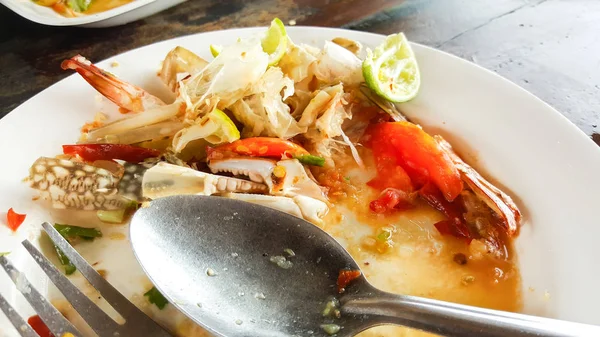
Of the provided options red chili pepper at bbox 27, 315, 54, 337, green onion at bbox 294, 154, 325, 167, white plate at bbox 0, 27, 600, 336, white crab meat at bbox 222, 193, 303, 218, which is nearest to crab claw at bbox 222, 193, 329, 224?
white crab meat at bbox 222, 193, 303, 218

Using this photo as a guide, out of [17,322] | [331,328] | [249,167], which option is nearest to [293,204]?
[249,167]

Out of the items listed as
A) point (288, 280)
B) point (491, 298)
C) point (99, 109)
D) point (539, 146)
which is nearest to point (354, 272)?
point (288, 280)

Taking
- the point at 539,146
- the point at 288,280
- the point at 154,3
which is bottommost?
the point at 288,280

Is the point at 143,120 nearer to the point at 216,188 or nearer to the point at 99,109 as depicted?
the point at 99,109

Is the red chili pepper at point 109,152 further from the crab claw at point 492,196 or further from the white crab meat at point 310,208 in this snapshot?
the crab claw at point 492,196

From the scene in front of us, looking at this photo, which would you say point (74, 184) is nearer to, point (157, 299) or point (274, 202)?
point (157, 299)

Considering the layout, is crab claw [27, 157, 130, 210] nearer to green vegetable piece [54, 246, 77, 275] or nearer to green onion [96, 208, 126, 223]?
green onion [96, 208, 126, 223]

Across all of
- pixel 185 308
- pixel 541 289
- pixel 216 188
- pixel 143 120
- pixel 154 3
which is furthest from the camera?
pixel 154 3
